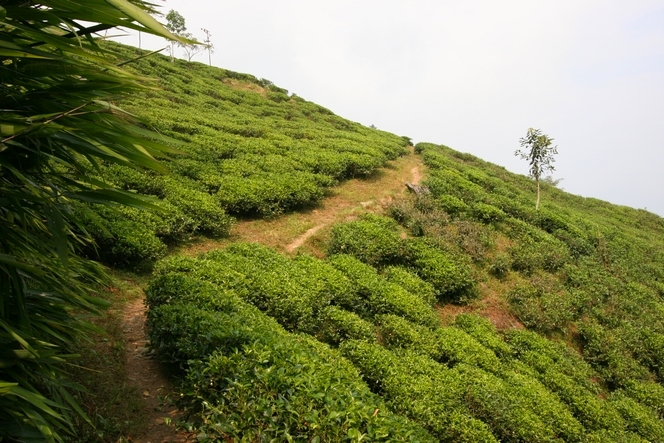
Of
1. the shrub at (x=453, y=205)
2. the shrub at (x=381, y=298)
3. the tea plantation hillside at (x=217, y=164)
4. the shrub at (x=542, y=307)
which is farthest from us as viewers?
the shrub at (x=453, y=205)

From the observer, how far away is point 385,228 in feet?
44.0

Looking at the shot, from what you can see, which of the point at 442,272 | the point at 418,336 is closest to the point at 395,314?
the point at 418,336

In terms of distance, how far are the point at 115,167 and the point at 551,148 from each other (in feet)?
64.7

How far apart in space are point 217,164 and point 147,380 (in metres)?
9.87

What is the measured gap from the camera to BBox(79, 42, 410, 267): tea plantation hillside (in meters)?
9.04

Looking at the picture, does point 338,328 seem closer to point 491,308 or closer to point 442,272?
→ point 442,272

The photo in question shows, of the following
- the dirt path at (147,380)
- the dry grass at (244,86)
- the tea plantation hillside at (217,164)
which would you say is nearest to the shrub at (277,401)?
the dirt path at (147,380)

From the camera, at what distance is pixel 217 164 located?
14.6 metres

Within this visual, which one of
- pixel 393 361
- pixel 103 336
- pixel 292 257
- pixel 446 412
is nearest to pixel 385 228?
pixel 292 257

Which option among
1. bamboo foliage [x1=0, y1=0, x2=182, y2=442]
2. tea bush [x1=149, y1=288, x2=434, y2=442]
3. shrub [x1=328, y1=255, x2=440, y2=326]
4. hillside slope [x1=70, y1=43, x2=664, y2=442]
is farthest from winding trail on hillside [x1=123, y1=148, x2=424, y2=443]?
bamboo foliage [x1=0, y1=0, x2=182, y2=442]

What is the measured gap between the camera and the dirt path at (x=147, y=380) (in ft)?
15.7

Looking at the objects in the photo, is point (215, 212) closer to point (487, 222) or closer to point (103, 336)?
point (103, 336)

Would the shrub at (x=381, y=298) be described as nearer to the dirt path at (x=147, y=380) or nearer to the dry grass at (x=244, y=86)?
the dirt path at (x=147, y=380)

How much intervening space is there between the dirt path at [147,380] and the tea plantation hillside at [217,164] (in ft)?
5.10
